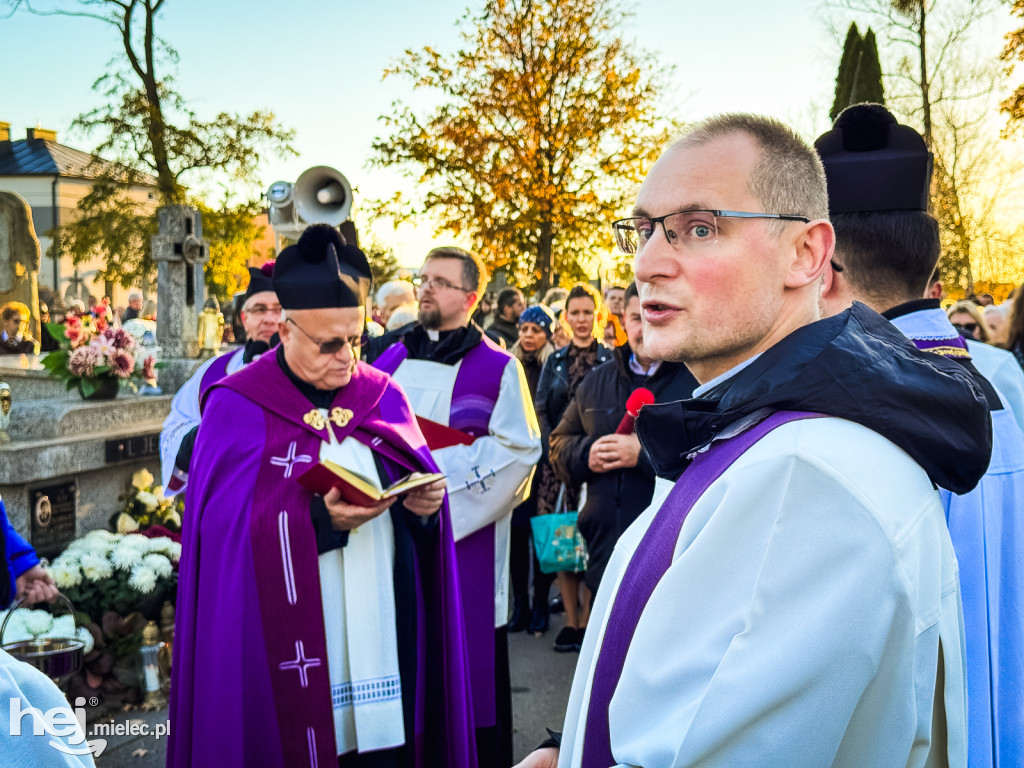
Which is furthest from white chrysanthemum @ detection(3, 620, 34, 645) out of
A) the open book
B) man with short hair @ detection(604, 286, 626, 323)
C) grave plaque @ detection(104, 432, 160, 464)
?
man with short hair @ detection(604, 286, 626, 323)

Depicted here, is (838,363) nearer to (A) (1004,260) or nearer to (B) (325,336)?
(B) (325,336)

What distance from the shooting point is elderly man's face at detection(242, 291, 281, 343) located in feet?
17.0

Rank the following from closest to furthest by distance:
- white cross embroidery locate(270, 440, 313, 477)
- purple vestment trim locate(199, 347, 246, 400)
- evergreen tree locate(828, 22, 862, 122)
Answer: white cross embroidery locate(270, 440, 313, 477) → purple vestment trim locate(199, 347, 246, 400) → evergreen tree locate(828, 22, 862, 122)

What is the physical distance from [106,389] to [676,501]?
590 centimetres

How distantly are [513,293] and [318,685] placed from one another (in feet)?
21.6

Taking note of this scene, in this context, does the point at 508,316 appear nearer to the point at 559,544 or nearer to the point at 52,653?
the point at 559,544

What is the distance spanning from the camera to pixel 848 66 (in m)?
24.8

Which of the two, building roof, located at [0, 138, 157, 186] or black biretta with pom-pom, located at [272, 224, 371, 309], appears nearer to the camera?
black biretta with pom-pom, located at [272, 224, 371, 309]

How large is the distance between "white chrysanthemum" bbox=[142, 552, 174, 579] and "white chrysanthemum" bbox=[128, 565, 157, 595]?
0.05 meters

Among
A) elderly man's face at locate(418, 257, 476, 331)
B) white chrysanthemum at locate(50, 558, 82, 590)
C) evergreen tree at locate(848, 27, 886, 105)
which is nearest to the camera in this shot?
elderly man's face at locate(418, 257, 476, 331)

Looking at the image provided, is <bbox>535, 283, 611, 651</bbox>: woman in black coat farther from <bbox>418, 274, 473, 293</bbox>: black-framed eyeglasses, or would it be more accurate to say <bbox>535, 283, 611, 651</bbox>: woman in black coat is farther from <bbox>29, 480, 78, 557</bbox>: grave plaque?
<bbox>29, 480, 78, 557</bbox>: grave plaque

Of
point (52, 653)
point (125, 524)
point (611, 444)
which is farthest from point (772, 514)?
point (125, 524)

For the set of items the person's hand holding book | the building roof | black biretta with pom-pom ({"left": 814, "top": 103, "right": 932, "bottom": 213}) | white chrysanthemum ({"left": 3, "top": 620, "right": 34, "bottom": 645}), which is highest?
the building roof

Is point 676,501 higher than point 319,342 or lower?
lower
